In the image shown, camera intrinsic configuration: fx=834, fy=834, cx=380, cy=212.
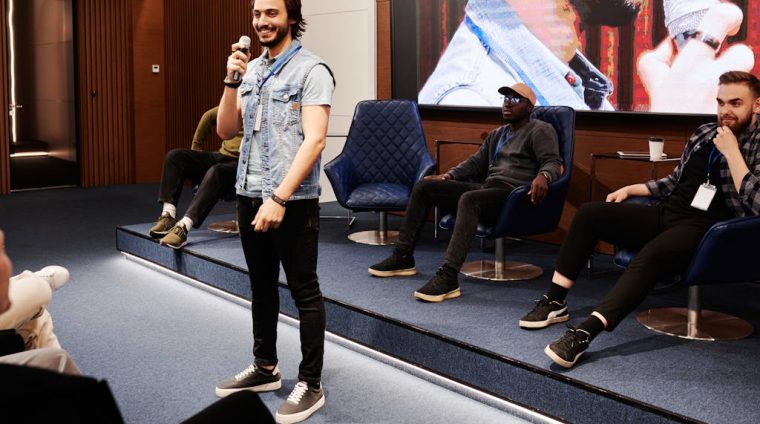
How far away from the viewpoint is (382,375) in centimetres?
352

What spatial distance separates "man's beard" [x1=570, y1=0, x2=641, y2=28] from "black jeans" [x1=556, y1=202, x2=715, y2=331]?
1.55 metres

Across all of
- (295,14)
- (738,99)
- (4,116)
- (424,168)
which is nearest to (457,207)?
(424,168)

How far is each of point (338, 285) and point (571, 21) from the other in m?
2.16

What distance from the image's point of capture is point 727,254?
3164 mm

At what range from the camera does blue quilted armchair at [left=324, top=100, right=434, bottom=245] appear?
538cm

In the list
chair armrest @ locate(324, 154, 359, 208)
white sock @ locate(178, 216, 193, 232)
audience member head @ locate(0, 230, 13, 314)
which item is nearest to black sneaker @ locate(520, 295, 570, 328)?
chair armrest @ locate(324, 154, 359, 208)

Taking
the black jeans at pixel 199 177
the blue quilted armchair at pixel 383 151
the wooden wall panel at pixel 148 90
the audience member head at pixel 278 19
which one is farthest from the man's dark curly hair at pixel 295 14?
the wooden wall panel at pixel 148 90

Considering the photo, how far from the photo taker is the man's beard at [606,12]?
4.67m

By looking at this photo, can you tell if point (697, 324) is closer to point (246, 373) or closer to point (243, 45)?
point (246, 373)

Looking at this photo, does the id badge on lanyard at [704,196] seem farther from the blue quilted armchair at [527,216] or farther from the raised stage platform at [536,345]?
the blue quilted armchair at [527,216]

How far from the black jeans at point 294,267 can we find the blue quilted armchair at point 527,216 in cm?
140

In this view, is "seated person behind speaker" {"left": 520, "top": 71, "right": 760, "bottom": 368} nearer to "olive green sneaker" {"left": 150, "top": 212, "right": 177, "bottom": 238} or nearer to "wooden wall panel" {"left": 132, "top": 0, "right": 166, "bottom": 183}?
"olive green sneaker" {"left": 150, "top": 212, "right": 177, "bottom": 238}

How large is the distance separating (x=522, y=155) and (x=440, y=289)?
944 millimetres

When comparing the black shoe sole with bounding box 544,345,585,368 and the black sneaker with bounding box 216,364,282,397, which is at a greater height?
the black shoe sole with bounding box 544,345,585,368
